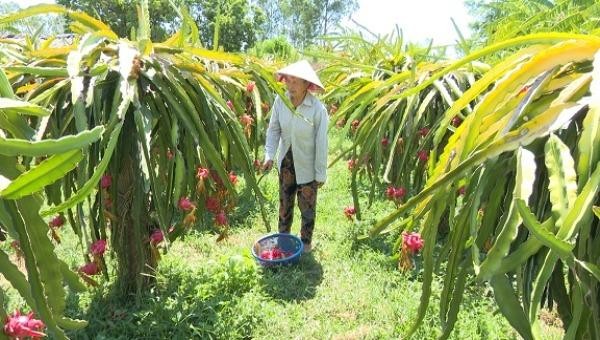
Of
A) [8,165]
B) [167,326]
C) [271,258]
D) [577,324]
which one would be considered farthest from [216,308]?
[577,324]

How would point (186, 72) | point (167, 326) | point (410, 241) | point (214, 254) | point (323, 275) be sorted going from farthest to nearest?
1. point (214, 254)
2. point (323, 275)
3. point (167, 326)
4. point (186, 72)
5. point (410, 241)

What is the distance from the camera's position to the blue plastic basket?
325 centimetres

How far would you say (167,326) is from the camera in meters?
2.40

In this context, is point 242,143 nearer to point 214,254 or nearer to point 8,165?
point 8,165

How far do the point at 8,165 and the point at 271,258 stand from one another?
8.20ft

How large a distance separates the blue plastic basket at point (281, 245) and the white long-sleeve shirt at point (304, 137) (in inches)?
17.0

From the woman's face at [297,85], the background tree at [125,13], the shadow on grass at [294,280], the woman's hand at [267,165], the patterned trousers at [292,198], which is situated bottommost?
the shadow on grass at [294,280]

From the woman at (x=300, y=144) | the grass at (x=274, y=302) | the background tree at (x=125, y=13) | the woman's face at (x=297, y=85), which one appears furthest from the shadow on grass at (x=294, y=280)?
the background tree at (x=125, y=13)

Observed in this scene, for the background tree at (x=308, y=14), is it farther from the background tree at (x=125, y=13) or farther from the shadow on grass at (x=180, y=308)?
the shadow on grass at (x=180, y=308)

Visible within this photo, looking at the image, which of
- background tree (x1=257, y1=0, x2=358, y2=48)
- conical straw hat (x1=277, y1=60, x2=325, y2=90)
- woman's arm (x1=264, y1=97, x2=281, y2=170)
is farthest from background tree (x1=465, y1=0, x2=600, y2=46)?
background tree (x1=257, y1=0, x2=358, y2=48)

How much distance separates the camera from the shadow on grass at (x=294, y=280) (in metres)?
2.93

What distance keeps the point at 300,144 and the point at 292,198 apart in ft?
1.56

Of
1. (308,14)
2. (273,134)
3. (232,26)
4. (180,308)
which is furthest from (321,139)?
(308,14)

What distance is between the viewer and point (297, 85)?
3.15 meters
